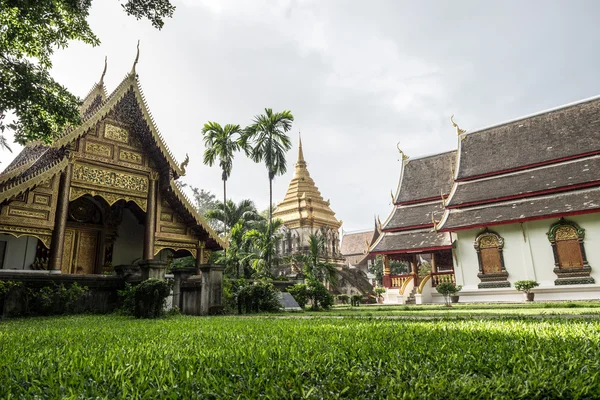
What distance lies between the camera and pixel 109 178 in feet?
35.1

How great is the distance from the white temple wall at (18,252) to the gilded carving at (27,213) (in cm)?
197

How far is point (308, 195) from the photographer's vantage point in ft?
102

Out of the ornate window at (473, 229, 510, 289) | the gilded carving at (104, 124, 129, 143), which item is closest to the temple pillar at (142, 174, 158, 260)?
the gilded carving at (104, 124, 129, 143)

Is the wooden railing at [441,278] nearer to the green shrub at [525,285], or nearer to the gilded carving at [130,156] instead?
the green shrub at [525,285]

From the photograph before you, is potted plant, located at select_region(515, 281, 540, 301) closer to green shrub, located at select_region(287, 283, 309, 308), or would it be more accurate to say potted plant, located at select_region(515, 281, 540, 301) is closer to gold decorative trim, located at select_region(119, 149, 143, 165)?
green shrub, located at select_region(287, 283, 309, 308)

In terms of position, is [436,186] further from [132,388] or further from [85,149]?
[132,388]

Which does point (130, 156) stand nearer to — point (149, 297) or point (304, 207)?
point (149, 297)

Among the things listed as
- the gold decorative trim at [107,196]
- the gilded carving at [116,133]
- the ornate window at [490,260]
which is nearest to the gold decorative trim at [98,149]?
the gilded carving at [116,133]

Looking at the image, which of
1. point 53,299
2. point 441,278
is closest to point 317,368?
point 53,299

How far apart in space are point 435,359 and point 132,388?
165 cm

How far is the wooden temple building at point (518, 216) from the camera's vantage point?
1443cm

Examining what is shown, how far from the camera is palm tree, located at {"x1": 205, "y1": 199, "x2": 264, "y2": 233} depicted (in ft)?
66.7

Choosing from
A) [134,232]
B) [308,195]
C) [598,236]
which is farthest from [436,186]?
[134,232]

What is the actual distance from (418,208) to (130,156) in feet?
50.7
